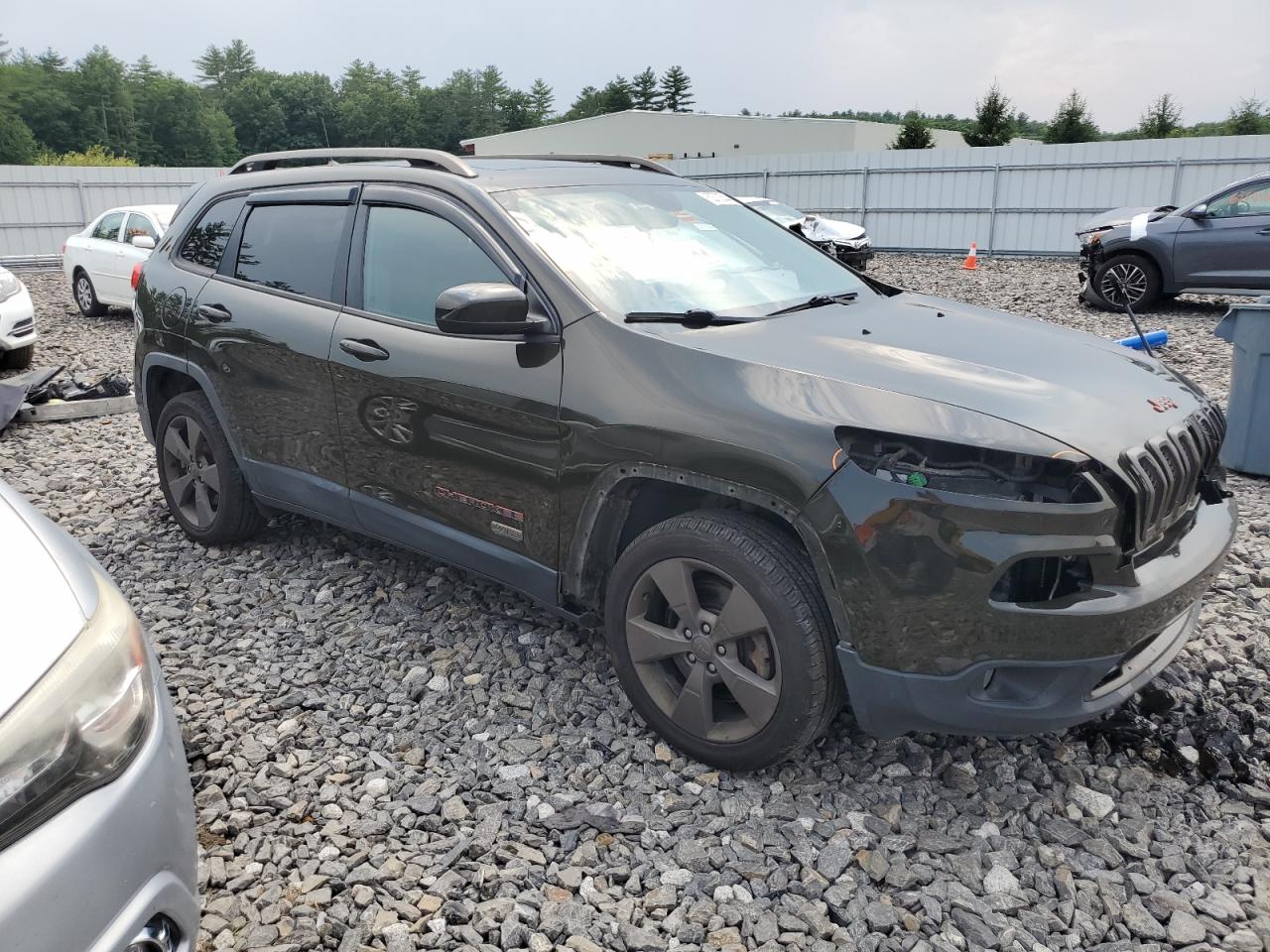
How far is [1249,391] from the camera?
5.69 metres

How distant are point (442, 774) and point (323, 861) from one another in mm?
476

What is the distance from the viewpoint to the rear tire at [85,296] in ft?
45.2

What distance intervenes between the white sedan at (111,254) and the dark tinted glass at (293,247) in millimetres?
9131

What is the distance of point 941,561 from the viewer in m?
2.44

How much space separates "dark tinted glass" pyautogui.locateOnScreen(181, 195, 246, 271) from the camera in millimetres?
4527

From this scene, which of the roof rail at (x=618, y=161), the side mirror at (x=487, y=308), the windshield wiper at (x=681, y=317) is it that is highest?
the roof rail at (x=618, y=161)

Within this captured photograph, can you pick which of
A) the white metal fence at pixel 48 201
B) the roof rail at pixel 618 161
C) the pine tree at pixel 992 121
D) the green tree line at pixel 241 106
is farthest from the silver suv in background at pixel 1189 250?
the green tree line at pixel 241 106

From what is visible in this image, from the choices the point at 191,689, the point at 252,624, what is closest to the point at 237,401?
the point at 252,624

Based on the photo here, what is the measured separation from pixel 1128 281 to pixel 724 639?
37.8ft

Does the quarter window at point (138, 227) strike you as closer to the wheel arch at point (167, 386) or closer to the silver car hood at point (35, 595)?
the wheel arch at point (167, 386)

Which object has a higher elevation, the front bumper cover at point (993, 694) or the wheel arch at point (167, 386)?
the wheel arch at point (167, 386)

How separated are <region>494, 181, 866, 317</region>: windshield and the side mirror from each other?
22cm

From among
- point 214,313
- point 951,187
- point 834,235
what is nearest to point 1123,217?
point 834,235

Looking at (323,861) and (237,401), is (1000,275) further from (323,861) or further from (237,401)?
(323,861)
